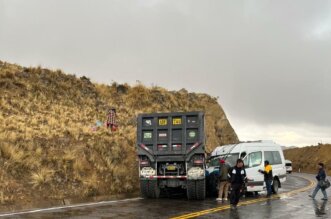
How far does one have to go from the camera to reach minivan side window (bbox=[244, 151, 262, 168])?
62.3 ft

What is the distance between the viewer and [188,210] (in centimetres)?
1323

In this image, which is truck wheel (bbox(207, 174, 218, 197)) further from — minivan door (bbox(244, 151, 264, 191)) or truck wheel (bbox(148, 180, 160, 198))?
truck wheel (bbox(148, 180, 160, 198))

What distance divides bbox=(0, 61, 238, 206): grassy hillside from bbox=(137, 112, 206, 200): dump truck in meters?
2.82

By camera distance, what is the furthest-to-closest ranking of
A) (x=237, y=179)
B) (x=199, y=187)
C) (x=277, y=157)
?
(x=277, y=157)
(x=199, y=187)
(x=237, y=179)

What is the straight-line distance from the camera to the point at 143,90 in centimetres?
4350

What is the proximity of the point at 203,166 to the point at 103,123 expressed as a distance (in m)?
16.7

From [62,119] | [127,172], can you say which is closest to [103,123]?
[62,119]

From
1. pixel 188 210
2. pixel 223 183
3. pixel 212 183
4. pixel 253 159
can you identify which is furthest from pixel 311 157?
pixel 188 210

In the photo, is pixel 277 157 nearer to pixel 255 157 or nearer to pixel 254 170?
pixel 255 157

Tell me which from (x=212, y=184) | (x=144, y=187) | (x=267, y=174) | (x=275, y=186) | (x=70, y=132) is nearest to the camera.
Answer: (x=144, y=187)

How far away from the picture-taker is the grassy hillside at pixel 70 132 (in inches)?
675

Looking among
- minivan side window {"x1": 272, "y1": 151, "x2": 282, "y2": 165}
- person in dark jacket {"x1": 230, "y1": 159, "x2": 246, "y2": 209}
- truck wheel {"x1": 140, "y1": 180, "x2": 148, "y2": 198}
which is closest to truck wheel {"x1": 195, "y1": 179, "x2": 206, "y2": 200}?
person in dark jacket {"x1": 230, "y1": 159, "x2": 246, "y2": 209}

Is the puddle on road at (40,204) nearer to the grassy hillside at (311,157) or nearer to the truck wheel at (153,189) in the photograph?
the truck wheel at (153,189)

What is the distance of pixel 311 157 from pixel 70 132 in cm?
5397
